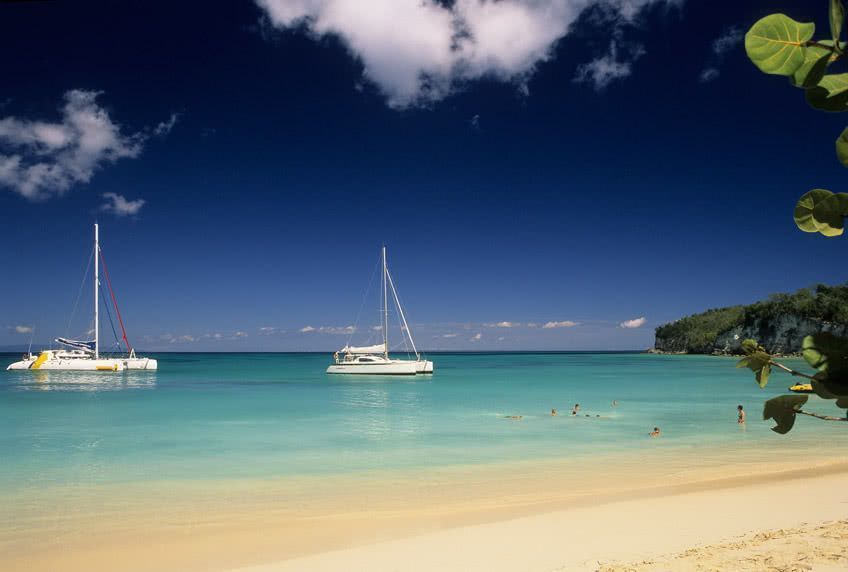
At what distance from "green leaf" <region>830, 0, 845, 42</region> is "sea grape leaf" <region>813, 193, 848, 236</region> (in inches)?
17.6

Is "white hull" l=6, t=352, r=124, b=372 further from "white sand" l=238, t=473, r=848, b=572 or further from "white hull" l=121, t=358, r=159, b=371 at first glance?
"white sand" l=238, t=473, r=848, b=572

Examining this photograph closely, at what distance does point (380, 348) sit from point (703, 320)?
14377cm

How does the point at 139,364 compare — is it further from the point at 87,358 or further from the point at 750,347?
the point at 750,347

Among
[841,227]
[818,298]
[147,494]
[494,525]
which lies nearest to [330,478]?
[147,494]

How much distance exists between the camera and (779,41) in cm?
113

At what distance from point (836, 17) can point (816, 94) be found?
0.74 feet

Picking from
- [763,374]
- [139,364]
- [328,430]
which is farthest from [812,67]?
[139,364]

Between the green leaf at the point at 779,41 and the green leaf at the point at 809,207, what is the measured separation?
0.36 metres

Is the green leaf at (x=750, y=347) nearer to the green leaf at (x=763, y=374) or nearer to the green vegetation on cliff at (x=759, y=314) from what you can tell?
the green leaf at (x=763, y=374)

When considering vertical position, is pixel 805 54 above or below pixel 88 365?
above

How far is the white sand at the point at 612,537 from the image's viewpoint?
8625 mm

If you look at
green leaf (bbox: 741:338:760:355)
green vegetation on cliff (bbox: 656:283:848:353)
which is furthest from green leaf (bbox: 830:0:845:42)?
green vegetation on cliff (bbox: 656:283:848:353)

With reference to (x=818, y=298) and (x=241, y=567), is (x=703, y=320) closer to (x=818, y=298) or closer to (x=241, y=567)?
(x=818, y=298)

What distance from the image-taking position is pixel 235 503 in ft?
43.3
